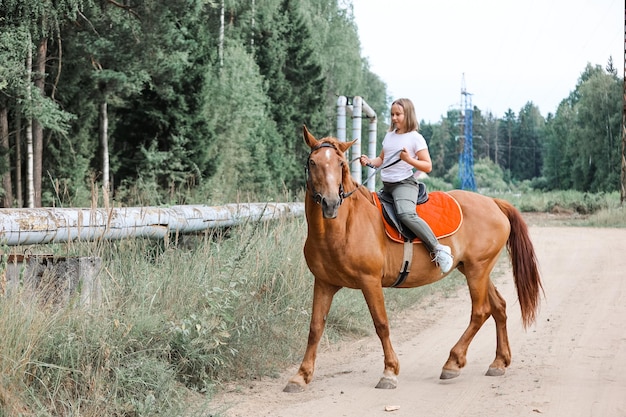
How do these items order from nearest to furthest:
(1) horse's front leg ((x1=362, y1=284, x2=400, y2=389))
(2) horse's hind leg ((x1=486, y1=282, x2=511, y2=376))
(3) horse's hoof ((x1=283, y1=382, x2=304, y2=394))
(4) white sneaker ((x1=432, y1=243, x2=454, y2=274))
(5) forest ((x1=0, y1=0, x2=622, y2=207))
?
(3) horse's hoof ((x1=283, y1=382, x2=304, y2=394)) < (1) horse's front leg ((x1=362, y1=284, x2=400, y2=389)) < (4) white sneaker ((x1=432, y1=243, x2=454, y2=274)) < (2) horse's hind leg ((x1=486, y1=282, x2=511, y2=376)) < (5) forest ((x1=0, y1=0, x2=622, y2=207))

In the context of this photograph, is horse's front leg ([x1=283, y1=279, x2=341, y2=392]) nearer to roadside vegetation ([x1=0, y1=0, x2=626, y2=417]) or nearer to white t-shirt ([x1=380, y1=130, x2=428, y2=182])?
roadside vegetation ([x1=0, y1=0, x2=626, y2=417])

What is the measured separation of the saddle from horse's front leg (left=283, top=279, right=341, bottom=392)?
72 centimetres

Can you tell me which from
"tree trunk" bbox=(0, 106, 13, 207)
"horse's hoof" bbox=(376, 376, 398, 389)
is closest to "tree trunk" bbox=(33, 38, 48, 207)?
"tree trunk" bbox=(0, 106, 13, 207)

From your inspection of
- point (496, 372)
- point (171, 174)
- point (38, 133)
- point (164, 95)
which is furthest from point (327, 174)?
point (164, 95)

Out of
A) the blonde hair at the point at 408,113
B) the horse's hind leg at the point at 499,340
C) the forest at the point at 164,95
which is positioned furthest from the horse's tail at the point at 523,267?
the forest at the point at 164,95

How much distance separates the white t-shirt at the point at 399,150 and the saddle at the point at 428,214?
0.21 metres

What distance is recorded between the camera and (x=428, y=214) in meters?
6.59

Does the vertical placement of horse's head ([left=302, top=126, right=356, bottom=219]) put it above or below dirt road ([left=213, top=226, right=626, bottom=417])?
above

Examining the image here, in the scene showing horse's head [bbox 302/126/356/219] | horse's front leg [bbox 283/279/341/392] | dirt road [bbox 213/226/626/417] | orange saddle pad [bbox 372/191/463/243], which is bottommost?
dirt road [bbox 213/226/626/417]

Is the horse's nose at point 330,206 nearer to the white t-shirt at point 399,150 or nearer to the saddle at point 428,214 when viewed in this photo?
the saddle at point 428,214

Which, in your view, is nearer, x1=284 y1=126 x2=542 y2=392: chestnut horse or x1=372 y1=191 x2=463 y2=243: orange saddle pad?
x1=284 y1=126 x2=542 y2=392: chestnut horse

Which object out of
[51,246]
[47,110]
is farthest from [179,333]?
[47,110]

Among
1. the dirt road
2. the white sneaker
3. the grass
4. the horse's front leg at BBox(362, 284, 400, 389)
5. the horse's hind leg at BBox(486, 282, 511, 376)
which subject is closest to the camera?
the grass

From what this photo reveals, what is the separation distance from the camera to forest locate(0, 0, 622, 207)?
16.9m
